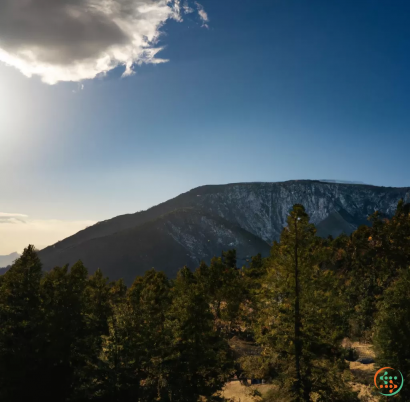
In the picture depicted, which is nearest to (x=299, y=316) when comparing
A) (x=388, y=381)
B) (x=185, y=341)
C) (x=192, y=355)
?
(x=388, y=381)

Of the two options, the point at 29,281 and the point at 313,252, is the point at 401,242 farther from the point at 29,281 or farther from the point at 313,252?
the point at 29,281

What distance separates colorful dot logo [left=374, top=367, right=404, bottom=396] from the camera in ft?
57.0

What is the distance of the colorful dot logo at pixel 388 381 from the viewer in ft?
57.0

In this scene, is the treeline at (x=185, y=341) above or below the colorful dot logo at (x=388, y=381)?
above

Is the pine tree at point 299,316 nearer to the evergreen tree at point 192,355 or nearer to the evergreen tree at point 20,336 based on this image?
the evergreen tree at point 192,355

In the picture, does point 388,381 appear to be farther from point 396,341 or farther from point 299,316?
point 299,316

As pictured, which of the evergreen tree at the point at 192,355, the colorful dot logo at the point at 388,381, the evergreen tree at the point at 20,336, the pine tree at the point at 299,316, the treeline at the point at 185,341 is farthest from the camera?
the evergreen tree at the point at 192,355

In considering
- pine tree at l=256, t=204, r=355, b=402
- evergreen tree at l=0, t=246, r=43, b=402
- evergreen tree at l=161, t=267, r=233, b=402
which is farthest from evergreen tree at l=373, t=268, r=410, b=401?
evergreen tree at l=0, t=246, r=43, b=402

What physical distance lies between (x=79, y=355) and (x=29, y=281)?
21.2 feet

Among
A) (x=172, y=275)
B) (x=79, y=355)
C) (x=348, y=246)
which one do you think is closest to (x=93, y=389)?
(x=79, y=355)

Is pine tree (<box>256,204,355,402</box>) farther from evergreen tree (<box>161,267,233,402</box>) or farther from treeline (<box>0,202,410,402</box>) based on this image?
evergreen tree (<box>161,267,233,402</box>)

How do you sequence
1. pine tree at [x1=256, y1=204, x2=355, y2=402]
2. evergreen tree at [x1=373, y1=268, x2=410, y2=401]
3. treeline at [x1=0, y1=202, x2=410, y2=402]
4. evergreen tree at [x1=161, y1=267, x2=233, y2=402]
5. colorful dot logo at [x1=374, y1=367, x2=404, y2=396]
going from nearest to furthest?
pine tree at [x1=256, y1=204, x2=355, y2=402] → treeline at [x1=0, y1=202, x2=410, y2=402] → colorful dot logo at [x1=374, y1=367, x2=404, y2=396] → evergreen tree at [x1=373, y1=268, x2=410, y2=401] → evergreen tree at [x1=161, y1=267, x2=233, y2=402]

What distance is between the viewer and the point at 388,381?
17.7 meters

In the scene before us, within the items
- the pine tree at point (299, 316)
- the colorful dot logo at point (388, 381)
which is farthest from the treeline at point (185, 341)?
the colorful dot logo at point (388, 381)
